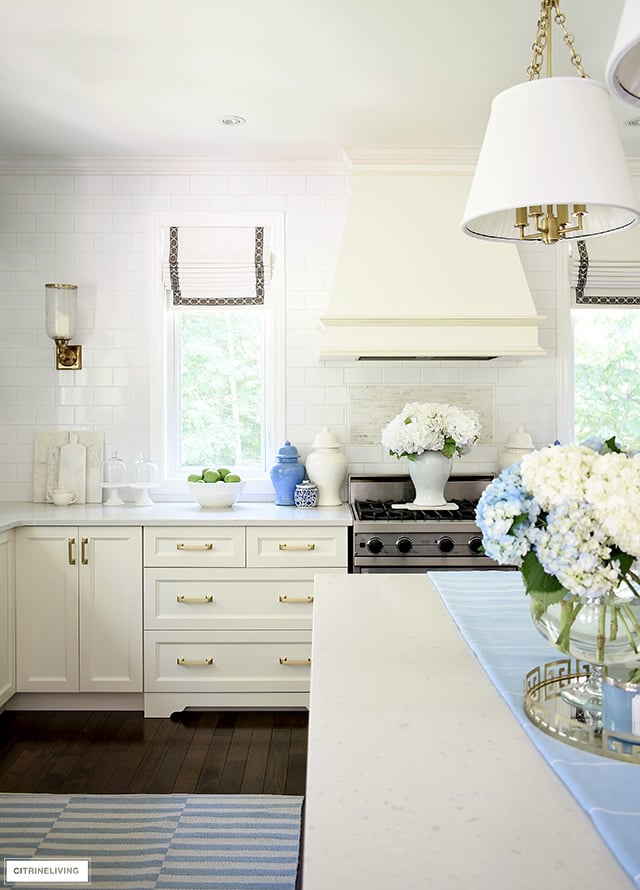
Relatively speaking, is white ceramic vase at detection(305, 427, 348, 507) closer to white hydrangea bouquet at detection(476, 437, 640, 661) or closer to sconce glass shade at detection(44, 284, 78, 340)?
sconce glass shade at detection(44, 284, 78, 340)

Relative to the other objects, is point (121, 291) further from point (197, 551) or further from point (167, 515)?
point (197, 551)

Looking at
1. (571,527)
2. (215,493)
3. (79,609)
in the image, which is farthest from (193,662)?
(571,527)

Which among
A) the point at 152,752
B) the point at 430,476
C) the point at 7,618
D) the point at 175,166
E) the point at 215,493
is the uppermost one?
the point at 175,166

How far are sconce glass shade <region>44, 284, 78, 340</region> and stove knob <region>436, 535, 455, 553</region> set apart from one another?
226cm

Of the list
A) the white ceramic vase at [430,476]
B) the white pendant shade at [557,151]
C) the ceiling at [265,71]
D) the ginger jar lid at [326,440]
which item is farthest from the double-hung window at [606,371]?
the white pendant shade at [557,151]

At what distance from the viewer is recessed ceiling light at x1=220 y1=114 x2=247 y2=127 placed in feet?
12.3

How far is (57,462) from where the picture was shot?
173 inches

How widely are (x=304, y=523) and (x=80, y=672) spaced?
1314 mm

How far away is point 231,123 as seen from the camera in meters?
3.84

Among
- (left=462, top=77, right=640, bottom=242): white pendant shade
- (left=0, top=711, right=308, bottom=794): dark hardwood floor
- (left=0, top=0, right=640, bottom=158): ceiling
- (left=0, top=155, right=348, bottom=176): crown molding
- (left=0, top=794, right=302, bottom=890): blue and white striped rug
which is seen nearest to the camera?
(left=462, top=77, right=640, bottom=242): white pendant shade

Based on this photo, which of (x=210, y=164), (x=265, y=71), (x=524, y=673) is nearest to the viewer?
(x=524, y=673)

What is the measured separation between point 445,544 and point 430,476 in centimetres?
42

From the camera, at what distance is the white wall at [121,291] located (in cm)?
440

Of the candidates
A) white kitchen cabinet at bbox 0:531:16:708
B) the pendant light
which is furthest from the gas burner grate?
the pendant light
